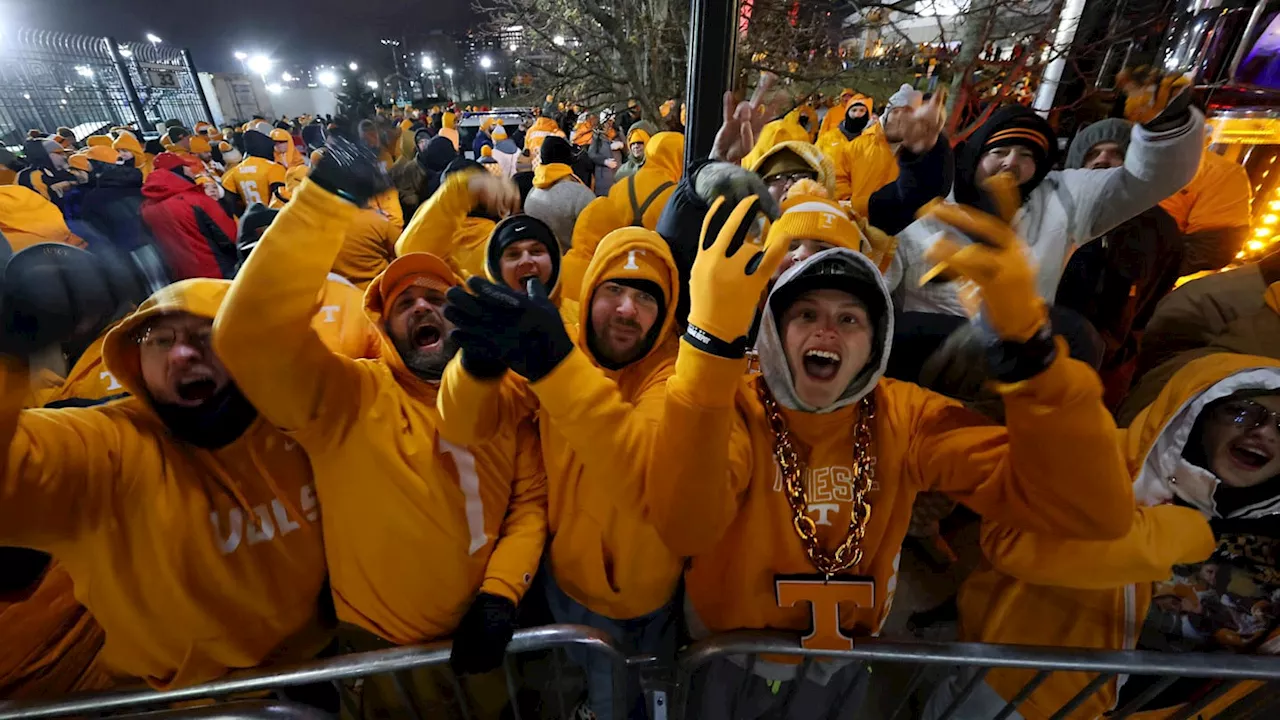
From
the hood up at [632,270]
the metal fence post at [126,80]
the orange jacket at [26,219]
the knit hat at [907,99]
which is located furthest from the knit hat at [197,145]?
the knit hat at [907,99]

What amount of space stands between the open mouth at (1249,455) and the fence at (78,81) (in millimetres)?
21974

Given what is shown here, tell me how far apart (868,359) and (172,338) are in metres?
2.03

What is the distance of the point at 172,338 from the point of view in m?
1.48

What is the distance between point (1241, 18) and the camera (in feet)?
17.2

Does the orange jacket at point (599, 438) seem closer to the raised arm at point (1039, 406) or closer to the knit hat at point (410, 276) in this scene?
the knit hat at point (410, 276)

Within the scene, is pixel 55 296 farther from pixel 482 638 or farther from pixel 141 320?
pixel 482 638

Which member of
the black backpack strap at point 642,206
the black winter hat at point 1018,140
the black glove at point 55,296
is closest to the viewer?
the black glove at point 55,296

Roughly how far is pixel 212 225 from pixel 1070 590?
5906 millimetres

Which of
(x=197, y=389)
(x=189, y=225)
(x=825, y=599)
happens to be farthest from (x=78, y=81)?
(x=825, y=599)

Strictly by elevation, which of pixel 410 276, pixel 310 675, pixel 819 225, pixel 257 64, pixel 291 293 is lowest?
pixel 310 675

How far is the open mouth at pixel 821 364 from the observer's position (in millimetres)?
1500

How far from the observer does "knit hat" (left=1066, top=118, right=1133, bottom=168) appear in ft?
9.29

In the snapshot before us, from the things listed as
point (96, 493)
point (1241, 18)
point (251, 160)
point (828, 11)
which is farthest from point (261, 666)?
point (1241, 18)

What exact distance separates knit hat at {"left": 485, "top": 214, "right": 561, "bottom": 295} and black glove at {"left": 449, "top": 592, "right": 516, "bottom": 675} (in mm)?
1300
